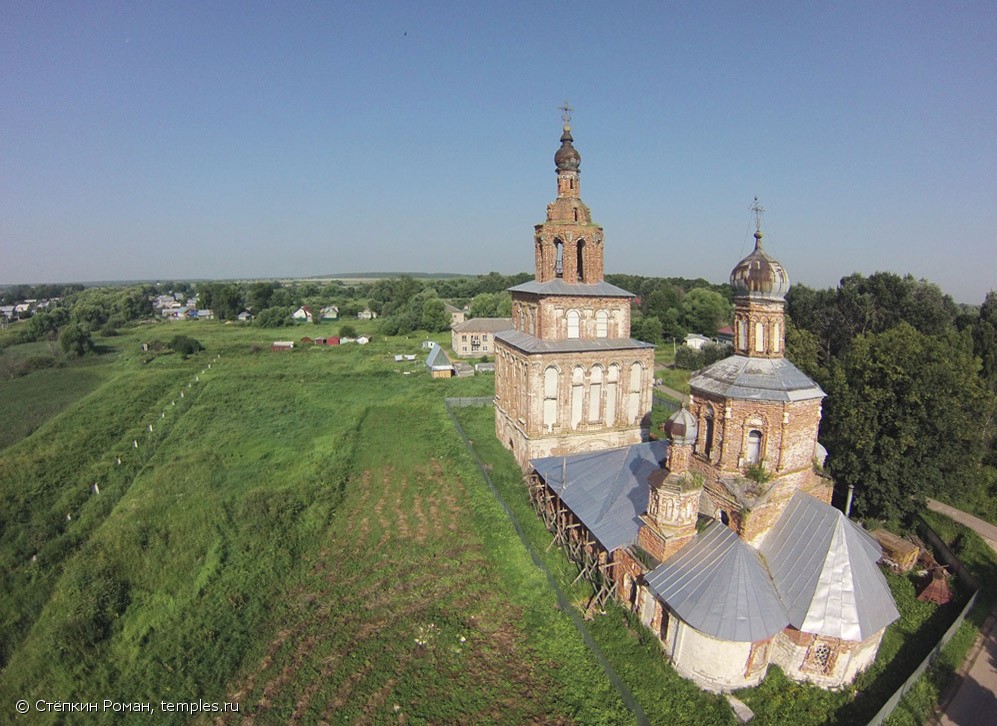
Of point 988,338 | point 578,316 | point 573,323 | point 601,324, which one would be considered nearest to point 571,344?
point 573,323

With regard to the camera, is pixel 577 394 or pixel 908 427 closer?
pixel 908 427

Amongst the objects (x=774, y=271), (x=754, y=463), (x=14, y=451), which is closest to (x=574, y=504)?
(x=754, y=463)

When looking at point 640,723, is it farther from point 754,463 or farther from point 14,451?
point 14,451

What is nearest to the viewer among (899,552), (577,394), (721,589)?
(721,589)

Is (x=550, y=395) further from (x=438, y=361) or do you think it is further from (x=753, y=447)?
(x=438, y=361)

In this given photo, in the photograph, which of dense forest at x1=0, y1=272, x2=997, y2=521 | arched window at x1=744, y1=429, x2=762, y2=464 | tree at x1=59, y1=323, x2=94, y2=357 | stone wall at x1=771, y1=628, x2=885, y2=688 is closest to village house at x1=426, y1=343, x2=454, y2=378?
dense forest at x1=0, y1=272, x2=997, y2=521

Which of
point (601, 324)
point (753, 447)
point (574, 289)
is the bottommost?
point (753, 447)

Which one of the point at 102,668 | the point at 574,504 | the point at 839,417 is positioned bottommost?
the point at 102,668

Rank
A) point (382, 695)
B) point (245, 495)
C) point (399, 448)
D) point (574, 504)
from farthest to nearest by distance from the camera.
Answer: point (399, 448)
point (245, 495)
point (574, 504)
point (382, 695)

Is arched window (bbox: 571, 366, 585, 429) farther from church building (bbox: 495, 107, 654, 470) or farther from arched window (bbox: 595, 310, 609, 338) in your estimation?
arched window (bbox: 595, 310, 609, 338)
